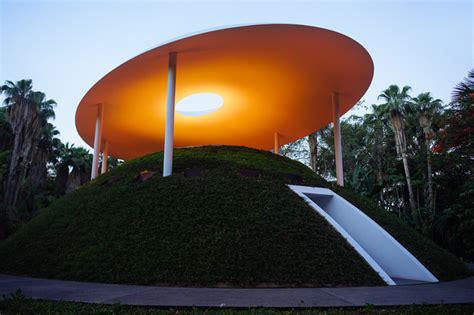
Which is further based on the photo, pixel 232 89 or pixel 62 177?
pixel 62 177

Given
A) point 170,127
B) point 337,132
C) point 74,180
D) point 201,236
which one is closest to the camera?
point 201,236

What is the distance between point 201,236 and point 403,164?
21571 millimetres

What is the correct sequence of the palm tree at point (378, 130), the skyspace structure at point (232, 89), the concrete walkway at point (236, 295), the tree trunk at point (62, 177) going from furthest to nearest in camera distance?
the tree trunk at point (62, 177) < the palm tree at point (378, 130) < the skyspace structure at point (232, 89) < the concrete walkway at point (236, 295)

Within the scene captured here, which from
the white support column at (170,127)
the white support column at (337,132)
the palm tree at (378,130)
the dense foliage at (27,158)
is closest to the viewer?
the white support column at (170,127)

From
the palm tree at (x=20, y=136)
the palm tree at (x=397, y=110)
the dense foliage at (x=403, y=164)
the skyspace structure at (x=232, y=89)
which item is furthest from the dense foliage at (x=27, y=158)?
the palm tree at (x=397, y=110)

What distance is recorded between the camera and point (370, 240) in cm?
941

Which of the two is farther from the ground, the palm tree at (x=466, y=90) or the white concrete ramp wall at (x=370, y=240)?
the palm tree at (x=466, y=90)

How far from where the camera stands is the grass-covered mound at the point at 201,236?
7051mm

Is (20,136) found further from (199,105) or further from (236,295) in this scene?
(236,295)

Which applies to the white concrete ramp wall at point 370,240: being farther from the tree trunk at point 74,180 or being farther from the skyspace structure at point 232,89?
the tree trunk at point 74,180

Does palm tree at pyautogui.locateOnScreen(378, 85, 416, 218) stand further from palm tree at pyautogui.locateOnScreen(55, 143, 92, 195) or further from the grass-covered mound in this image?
palm tree at pyautogui.locateOnScreen(55, 143, 92, 195)

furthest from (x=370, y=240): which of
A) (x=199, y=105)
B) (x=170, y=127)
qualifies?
(x=199, y=105)

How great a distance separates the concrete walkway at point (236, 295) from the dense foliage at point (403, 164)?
1051 cm

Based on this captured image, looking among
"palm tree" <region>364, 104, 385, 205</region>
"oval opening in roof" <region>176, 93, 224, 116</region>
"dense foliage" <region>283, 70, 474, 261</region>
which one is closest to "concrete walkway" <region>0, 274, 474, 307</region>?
"dense foliage" <region>283, 70, 474, 261</region>
